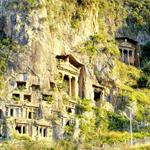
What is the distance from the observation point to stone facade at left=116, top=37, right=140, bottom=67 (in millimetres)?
86912

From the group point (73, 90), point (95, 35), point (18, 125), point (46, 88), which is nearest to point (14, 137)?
point (18, 125)

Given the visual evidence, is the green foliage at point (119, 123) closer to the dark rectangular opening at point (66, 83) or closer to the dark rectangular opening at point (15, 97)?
the dark rectangular opening at point (66, 83)

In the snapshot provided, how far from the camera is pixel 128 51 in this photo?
87.4 meters

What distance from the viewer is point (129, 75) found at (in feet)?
271

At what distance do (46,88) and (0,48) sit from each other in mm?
6002

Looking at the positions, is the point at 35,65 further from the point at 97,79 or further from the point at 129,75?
the point at 129,75

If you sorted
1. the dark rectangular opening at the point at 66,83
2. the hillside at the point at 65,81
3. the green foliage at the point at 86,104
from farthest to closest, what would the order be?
the dark rectangular opening at the point at 66,83
the green foliage at the point at 86,104
the hillside at the point at 65,81

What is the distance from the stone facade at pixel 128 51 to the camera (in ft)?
285

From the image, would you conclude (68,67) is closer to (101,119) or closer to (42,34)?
(42,34)

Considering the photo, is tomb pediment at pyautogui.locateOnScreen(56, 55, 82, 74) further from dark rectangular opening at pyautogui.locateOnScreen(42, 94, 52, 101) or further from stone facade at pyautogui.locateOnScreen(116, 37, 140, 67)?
stone facade at pyautogui.locateOnScreen(116, 37, 140, 67)

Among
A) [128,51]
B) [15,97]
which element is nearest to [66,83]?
[15,97]

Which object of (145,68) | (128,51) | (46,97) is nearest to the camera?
(46,97)

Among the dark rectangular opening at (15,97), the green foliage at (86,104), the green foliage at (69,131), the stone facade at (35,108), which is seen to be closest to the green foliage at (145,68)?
the green foliage at (86,104)

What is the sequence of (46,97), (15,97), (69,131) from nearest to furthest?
(15,97) → (69,131) → (46,97)
